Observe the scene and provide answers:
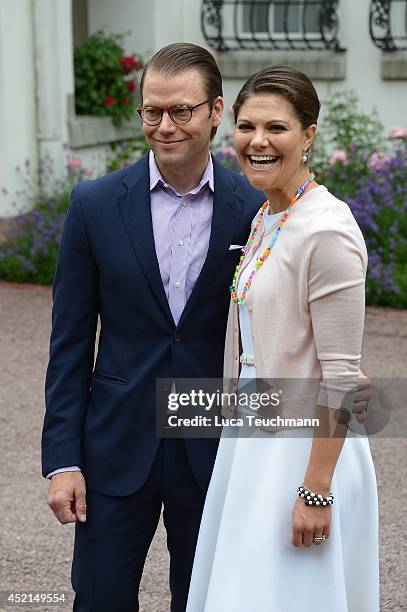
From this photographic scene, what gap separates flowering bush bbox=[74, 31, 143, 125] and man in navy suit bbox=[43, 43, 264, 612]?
7.70m

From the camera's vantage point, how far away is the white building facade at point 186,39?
9.32 meters

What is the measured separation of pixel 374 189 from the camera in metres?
8.23

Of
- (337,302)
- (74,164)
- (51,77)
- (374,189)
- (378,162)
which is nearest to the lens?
(337,302)

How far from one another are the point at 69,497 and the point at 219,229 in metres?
0.75

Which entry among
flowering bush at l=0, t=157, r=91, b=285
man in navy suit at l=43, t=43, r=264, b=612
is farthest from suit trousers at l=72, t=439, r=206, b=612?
flowering bush at l=0, t=157, r=91, b=285

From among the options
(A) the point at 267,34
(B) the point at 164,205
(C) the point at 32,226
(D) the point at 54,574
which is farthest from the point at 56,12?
(B) the point at 164,205

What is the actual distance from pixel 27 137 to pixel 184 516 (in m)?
7.02

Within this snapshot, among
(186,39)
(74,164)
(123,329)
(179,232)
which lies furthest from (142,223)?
(186,39)

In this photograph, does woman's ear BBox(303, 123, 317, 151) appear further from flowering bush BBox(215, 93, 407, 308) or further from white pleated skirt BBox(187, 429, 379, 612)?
flowering bush BBox(215, 93, 407, 308)

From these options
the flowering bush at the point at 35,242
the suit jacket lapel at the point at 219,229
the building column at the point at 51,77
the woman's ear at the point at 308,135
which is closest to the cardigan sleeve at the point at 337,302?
the woman's ear at the point at 308,135

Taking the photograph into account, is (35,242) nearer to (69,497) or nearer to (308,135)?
(69,497)

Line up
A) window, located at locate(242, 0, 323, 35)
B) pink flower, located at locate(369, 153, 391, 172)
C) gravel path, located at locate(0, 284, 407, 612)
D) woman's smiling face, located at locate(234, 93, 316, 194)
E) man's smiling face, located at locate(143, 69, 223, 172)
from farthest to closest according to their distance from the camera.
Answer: window, located at locate(242, 0, 323, 35) < pink flower, located at locate(369, 153, 391, 172) < gravel path, located at locate(0, 284, 407, 612) < man's smiling face, located at locate(143, 69, 223, 172) < woman's smiling face, located at locate(234, 93, 316, 194)
